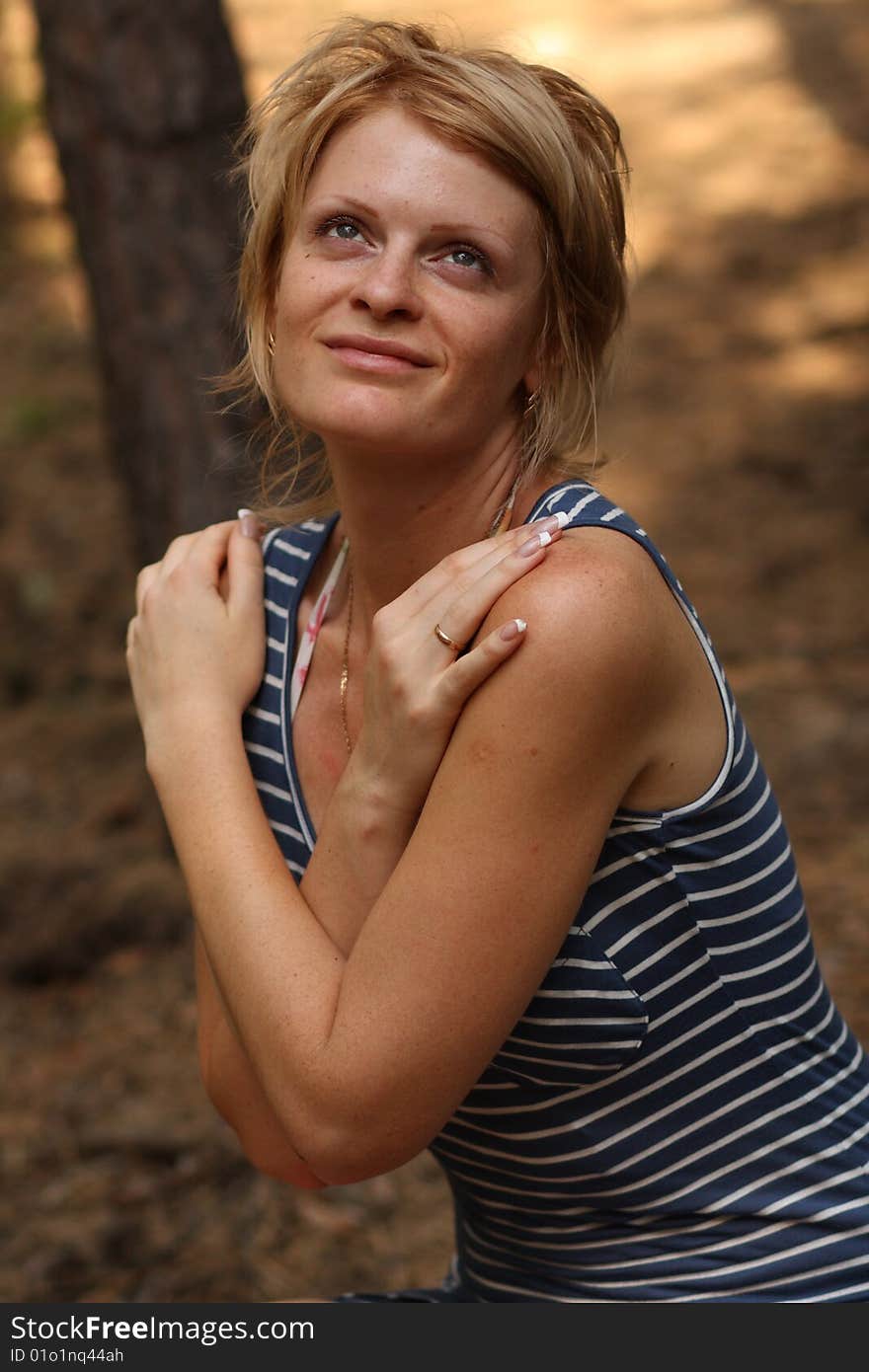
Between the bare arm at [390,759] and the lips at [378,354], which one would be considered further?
the lips at [378,354]

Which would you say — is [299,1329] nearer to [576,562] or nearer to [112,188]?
[576,562]

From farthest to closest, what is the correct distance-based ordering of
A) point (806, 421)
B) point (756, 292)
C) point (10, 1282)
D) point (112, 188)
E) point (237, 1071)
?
point (756, 292) → point (806, 421) → point (112, 188) → point (10, 1282) → point (237, 1071)

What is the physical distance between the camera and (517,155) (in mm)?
1721

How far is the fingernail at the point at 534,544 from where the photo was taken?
5.24ft

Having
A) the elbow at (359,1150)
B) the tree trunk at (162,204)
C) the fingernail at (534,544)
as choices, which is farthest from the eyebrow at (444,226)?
the tree trunk at (162,204)

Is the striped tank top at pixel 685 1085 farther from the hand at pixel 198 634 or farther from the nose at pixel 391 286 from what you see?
the hand at pixel 198 634

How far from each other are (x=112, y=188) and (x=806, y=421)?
382 cm

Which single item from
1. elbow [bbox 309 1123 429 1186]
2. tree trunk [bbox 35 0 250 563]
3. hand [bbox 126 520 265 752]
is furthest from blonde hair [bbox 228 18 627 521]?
tree trunk [bbox 35 0 250 563]

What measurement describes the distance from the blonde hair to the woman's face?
1.2 inches

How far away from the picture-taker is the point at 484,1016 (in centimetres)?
156

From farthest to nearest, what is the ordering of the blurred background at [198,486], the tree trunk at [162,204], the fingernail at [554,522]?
1. the tree trunk at [162,204]
2. the blurred background at [198,486]
3. the fingernail at [554,522]

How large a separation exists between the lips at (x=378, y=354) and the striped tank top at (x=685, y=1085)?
8.8 inches

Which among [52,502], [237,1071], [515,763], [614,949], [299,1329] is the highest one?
[515,763]

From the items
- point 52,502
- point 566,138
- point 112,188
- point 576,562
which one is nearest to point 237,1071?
point 576,562
